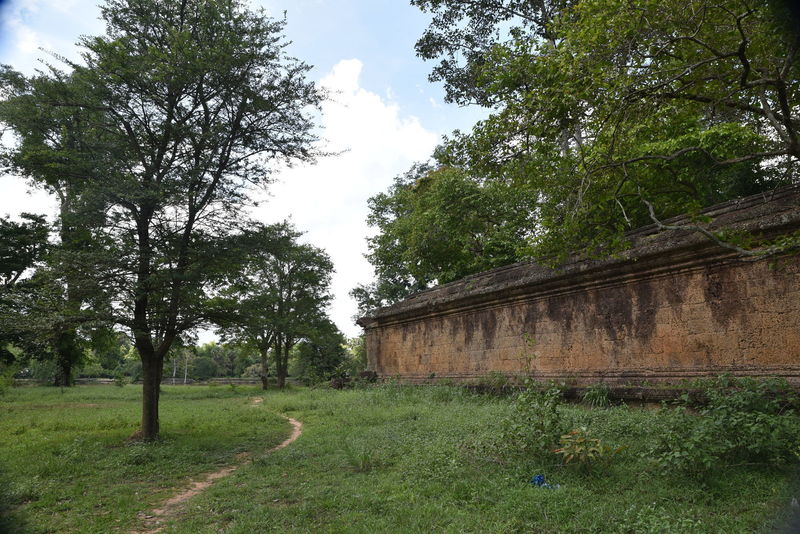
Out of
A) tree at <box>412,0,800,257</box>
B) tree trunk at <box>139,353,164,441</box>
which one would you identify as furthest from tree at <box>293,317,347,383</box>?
tree at <box>412,0,800,257</box>

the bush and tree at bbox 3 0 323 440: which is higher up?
tree at bbox 3 0 323 440

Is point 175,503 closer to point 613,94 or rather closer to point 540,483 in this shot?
point 540,483

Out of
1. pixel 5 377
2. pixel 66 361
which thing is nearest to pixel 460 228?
pixel 5 377

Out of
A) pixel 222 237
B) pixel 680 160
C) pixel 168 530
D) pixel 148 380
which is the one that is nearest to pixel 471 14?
pixel 680 160

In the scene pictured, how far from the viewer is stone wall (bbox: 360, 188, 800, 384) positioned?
242 inches

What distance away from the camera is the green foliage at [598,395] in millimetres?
7191

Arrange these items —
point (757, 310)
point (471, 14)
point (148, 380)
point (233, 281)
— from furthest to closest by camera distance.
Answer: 1. point (471, 14)
2. point (233, 281)
3. point (148, 380)
4. point (757, 310)

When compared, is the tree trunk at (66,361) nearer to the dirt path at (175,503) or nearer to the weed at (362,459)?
the dirt path at (175,503)

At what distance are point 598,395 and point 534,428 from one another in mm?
2678

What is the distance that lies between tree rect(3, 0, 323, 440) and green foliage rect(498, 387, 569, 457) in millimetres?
5710

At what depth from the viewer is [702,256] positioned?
269 inches

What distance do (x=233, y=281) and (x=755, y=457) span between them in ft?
27.2

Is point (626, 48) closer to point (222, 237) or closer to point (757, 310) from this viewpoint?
point (757, 310)

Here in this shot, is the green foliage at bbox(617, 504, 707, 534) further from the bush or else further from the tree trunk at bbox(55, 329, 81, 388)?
the tree trunk at bbox(55, 329, 81, 388)
